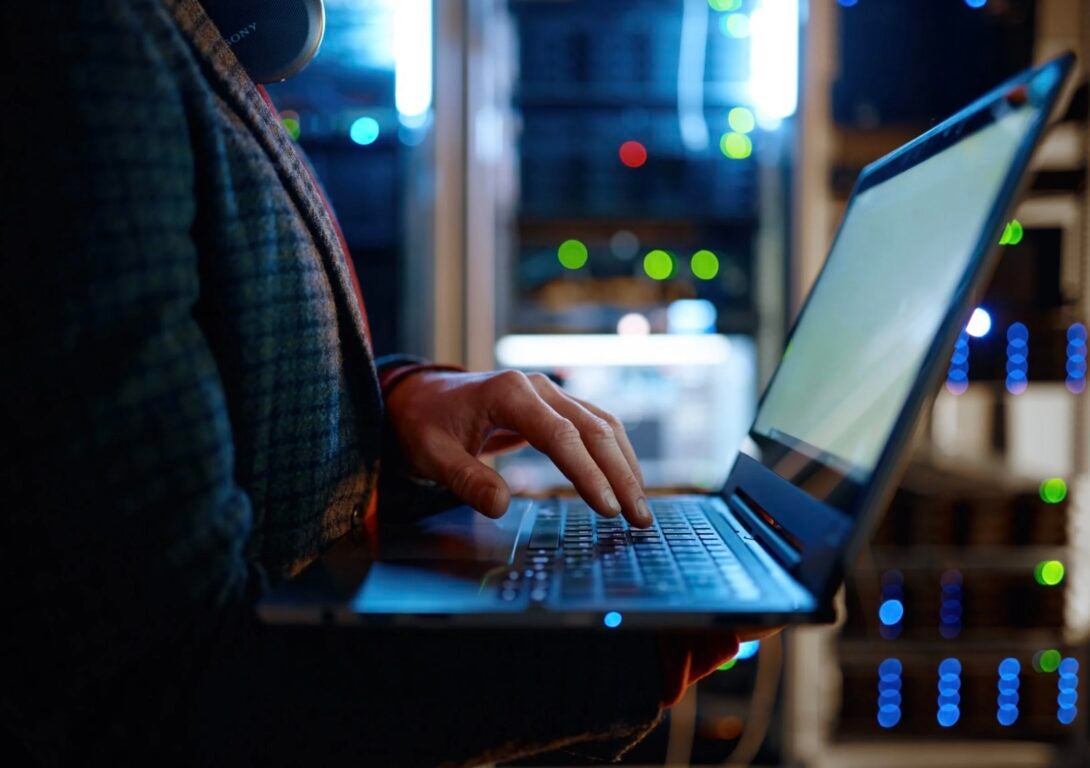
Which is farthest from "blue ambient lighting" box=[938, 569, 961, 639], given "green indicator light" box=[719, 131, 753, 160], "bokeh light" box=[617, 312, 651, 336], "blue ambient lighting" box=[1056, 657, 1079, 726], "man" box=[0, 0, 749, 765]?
"man" box=[0, 0, 749, 765]

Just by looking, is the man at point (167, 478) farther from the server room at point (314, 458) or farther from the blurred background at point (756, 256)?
the blurred background at point (756, 256)

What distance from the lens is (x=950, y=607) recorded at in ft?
5.21

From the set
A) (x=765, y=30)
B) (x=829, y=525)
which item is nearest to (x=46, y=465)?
(x=829, y=525)

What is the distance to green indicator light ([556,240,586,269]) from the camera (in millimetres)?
1826

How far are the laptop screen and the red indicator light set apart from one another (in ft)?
3.75

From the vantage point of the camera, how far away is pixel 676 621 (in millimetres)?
358

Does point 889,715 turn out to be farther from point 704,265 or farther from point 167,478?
point 167,478

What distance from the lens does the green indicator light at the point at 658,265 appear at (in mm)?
1818

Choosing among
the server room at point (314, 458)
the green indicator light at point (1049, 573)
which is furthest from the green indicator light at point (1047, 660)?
the server room at point (314, 458)

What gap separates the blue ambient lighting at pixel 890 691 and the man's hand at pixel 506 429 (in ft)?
4.21

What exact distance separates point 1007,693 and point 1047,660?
110 millimetres

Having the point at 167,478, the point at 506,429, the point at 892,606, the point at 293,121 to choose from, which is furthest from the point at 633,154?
the point at 167,478

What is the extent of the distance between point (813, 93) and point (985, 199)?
1342mm

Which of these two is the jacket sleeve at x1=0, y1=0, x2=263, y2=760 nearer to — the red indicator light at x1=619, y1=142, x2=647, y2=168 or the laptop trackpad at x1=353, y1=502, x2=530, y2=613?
the laptop trackpad at x1=353, y1=502, x2=530, y2=613
